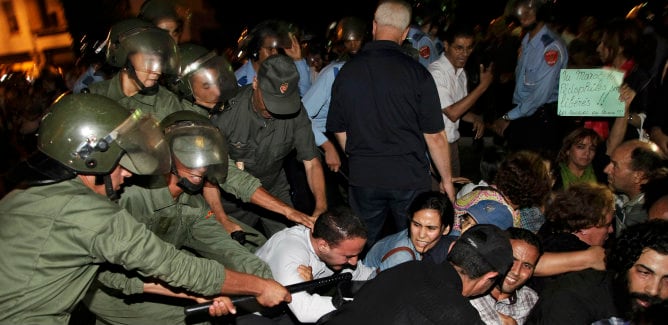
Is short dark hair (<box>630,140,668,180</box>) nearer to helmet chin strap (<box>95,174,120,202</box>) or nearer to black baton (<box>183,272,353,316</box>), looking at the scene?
black baton (<box>183,272,353,316</box>)

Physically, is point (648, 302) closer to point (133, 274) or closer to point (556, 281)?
point (556, 281)

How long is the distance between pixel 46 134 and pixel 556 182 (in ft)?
12.7

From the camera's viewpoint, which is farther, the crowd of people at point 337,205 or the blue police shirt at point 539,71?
the blue police shirt at point 539,71

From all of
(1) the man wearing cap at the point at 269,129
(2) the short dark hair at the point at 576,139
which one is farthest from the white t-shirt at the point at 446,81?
(1) the man wearing cap at the point at 269,129

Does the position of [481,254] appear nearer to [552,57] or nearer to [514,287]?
[514,287]

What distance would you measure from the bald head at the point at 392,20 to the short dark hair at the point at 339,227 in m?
1.40

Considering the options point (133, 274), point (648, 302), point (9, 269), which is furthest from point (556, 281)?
point (9, 269)

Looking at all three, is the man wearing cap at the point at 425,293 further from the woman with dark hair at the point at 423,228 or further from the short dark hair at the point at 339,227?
the woman with dark hair at the point at 423,228

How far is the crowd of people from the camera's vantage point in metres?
2.14

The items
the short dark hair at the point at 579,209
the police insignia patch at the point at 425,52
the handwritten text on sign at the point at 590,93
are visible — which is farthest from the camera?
the police insignia patch at the point at 425,52

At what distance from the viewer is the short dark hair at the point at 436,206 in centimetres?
326

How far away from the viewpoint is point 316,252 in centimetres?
315

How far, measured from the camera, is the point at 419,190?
3816 millimetres

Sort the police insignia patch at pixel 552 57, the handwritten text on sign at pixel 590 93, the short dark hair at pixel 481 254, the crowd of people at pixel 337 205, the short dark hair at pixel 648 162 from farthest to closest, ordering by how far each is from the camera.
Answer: the police insignia patch at pixel 552 57 < the handwritten text on sign at pixel 590 93 < the short dark hair at pixel 648 162 < the short dark hair at pixel 481 254 < the crowd of people at pixel 337 205
